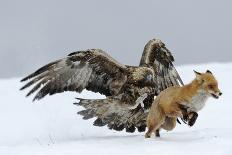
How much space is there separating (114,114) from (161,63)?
1949 mm

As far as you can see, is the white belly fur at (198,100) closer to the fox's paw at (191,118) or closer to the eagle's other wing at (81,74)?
the fox's paw at (191,118)

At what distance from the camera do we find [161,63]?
15.7 metres

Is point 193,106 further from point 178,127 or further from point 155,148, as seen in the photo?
point 178,127

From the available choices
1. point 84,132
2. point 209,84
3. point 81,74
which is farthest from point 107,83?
point 209,84

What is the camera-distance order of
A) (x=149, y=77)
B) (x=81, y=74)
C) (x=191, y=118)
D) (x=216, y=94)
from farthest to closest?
(x=81, y=74) < (x=149, y=77) < (x=191, y=118) < (x=216, y=94)

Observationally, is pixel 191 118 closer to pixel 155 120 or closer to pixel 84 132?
pixel 155 120

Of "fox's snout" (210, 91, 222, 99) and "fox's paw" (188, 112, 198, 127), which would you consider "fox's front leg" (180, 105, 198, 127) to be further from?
"fox's snout" (210, 91, 222, 99)

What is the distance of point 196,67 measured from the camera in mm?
26484

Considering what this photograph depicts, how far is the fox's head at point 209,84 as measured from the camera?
1167cm

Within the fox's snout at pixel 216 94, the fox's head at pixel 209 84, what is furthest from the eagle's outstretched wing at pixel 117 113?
the fox's snout at pixel 216 94

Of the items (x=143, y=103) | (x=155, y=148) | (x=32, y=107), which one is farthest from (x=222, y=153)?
(x=32, y=107)

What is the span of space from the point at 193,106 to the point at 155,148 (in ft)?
4.49

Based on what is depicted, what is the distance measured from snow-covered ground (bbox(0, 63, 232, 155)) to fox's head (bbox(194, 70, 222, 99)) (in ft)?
1.92

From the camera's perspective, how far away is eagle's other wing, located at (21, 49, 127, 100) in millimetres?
14352
